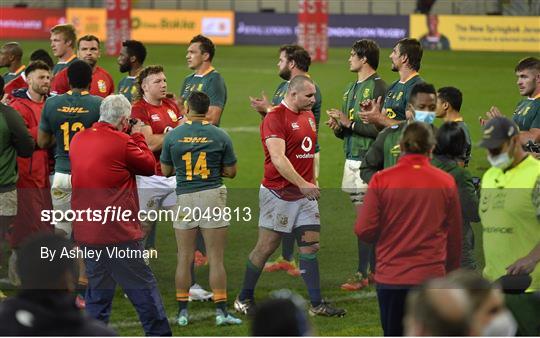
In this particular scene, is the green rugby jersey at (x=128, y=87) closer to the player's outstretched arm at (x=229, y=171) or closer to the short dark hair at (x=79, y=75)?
the short dark hair at (x=79, y=75)

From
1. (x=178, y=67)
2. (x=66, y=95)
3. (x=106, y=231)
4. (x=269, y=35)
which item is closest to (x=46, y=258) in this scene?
(x=106, y=231)

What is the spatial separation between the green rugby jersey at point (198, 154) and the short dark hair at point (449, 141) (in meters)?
2.09

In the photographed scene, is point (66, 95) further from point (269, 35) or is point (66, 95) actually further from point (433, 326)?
point (269, 35)

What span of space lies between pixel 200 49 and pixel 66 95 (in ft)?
7.11

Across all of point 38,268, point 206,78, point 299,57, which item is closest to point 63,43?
point 206,78

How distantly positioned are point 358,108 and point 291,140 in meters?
1.30

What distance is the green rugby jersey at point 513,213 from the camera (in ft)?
23.3

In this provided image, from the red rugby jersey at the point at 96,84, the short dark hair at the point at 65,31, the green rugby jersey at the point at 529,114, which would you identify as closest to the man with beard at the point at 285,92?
the red rugby jersey at the point at 96,84

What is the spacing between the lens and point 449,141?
303 inches

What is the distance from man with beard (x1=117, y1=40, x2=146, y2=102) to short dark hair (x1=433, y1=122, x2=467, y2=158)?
4380 millimetres

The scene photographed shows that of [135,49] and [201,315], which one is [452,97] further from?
[135,49]

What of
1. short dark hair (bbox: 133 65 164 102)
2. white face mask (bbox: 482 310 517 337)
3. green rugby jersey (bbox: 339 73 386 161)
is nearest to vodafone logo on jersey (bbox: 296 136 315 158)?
green rugby jersey (bbox: 339 73 386 161)

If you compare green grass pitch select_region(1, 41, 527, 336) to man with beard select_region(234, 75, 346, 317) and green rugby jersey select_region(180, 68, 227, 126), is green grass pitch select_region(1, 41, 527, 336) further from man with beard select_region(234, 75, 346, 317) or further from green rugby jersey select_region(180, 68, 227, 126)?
green rugby jersey select_region(180, 68, 227, 126)

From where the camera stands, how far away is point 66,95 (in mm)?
9727
